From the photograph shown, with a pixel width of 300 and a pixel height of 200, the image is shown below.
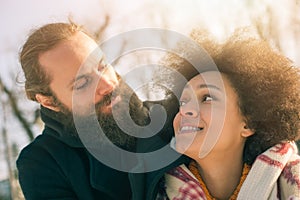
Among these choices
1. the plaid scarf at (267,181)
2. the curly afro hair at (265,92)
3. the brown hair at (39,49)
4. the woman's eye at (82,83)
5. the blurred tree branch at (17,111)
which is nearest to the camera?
the plaid scarf at (267,181)

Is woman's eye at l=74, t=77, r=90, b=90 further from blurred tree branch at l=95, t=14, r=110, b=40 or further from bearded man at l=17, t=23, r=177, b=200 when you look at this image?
blurred tree branch at l=95, t=14, r=110, b=40

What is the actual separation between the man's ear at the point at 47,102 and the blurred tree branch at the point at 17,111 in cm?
1074

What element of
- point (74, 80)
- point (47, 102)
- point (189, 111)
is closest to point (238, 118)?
point (189, 111)

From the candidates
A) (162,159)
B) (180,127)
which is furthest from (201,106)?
(162,159)

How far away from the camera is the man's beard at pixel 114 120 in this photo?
3.25m

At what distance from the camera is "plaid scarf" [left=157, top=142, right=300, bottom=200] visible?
2740mm

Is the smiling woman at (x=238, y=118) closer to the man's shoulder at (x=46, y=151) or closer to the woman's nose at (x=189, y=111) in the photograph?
the woman's nose at (x=189, y=111)

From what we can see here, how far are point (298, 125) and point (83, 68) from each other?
54.4 inches

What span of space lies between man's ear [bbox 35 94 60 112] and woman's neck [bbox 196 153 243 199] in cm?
108

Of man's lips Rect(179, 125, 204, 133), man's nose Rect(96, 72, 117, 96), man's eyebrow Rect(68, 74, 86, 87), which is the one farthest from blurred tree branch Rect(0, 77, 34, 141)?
man's lips Rect(179, 125, 204, 133)

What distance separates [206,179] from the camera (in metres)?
3.03

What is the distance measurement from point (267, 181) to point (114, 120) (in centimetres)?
106

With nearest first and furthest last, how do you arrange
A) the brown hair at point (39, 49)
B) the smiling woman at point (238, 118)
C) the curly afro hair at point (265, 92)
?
1. the smiling woman at point (238, 118)
2. the curly afro hair at point (265, 92)
3. the brown hair at point (39, 49)

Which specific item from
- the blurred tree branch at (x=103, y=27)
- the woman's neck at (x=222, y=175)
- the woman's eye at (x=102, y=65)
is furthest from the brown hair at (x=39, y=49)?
the blurred tree branch at (x=103, y=27)
